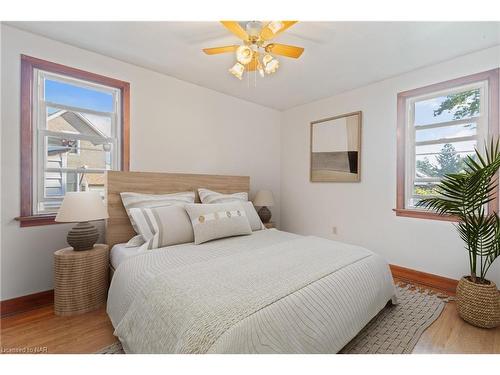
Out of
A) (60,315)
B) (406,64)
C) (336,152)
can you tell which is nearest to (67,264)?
(60,315)

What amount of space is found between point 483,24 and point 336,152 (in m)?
1.82

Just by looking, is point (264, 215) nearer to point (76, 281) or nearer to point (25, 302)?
point (76, 281)

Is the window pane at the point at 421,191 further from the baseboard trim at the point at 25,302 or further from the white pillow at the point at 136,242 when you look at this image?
the baseboard trim at the point at 25,302

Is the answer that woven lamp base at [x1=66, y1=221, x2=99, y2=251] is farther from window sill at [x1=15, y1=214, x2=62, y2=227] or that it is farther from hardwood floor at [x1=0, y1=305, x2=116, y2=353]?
hardwood floor at [x1=0, y1=305, x2=116, y2=353]

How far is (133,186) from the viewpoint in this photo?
2391 millimetres

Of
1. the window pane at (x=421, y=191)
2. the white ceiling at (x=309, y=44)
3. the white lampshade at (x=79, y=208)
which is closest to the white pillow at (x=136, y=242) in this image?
the white lampshade at (x=79, y=208)

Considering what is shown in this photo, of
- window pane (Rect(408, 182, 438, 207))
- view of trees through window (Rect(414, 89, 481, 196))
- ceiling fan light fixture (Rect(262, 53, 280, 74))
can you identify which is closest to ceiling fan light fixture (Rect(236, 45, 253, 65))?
ceiling fan light fixture (Rect(262, 53, 280, 74))

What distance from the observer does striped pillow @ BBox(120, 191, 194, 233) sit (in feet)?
7.29

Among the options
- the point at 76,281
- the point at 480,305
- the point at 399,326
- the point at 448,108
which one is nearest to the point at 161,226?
the point at 76,281

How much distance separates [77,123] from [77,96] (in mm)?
275

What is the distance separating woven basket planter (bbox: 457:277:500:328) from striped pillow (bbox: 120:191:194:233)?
265 cm

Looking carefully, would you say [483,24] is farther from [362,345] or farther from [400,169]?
[362,345]

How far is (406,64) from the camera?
8.14ft
